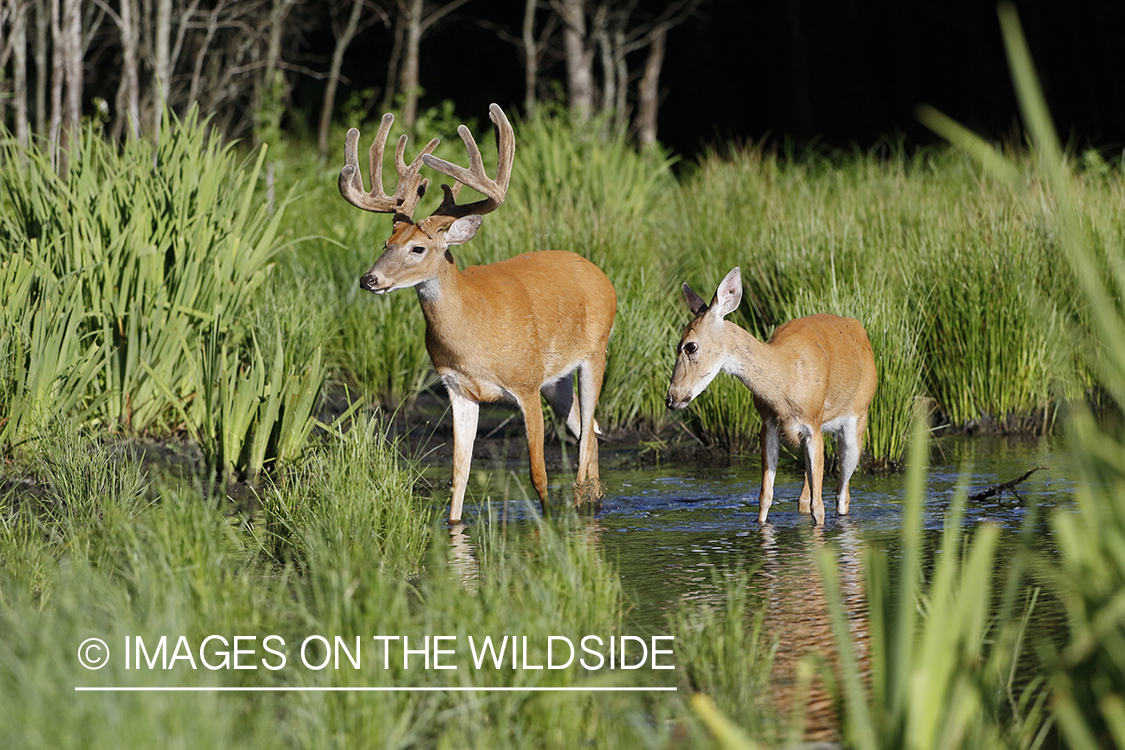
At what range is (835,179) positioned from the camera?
1480cm

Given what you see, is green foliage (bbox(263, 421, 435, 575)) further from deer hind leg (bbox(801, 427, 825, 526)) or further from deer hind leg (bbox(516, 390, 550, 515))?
deer hind leg (bbox(801, 427, 825, 526))

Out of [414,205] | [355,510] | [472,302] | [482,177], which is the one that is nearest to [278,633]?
[355,510]

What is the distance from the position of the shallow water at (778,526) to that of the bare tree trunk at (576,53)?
1044 cm

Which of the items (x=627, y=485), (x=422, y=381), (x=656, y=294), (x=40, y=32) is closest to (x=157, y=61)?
(x=40, y=32)

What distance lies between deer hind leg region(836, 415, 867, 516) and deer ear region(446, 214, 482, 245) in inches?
84.2

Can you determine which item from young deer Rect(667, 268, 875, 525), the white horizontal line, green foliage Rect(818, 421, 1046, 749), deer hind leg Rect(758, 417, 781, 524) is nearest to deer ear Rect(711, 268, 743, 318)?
young deer Rect(667, 268, 875, 525)

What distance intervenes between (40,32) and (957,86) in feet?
71.0

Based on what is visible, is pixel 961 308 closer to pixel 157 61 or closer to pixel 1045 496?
A: pixel 1045 496

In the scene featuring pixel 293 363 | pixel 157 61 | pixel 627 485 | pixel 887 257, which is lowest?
pixel 627 485

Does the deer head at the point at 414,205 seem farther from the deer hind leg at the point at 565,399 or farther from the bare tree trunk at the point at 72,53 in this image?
the bare tree trunk at the point at 72,53

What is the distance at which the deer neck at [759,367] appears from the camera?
6.68m

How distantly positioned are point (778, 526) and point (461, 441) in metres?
1.68

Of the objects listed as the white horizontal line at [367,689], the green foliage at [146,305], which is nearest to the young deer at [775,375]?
the green foliage at [146,305]

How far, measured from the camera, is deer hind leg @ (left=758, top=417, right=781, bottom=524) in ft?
22.0
